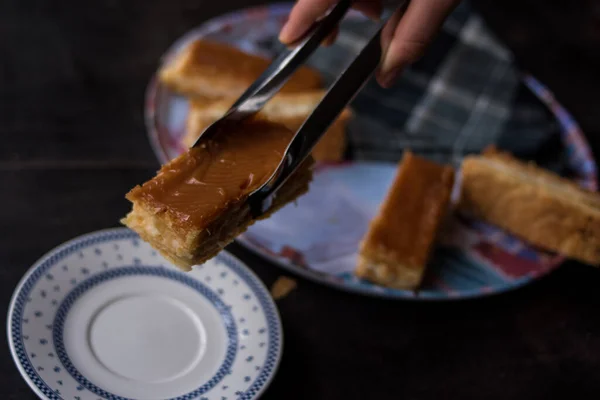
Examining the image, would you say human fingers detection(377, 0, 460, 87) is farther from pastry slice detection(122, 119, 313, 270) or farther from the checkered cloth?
the checkered cloth

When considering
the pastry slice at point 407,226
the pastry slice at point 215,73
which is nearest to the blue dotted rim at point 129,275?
the pastry slice at point 407,226

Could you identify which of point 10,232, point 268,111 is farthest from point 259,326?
point 268,111

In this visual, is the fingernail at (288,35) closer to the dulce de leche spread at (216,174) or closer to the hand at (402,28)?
the hand at (402,28)

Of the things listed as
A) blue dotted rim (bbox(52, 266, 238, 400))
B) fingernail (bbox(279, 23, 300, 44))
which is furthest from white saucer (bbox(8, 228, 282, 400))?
fingernail (bbox(279, 23, 300, 44))

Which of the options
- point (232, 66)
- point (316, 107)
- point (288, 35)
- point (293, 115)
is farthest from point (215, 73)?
point (316, 107)

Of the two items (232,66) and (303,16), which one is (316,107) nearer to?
(303,16)

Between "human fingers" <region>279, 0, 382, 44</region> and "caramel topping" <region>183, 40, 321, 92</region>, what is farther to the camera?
"caramel topping" <region>183, 40, 321, 92</region>

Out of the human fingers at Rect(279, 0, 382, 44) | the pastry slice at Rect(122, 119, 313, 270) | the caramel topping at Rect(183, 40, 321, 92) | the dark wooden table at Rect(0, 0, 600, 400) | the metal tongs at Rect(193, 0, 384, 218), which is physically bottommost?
the dark wooden table at Rect(0, 0, 600, 400)
